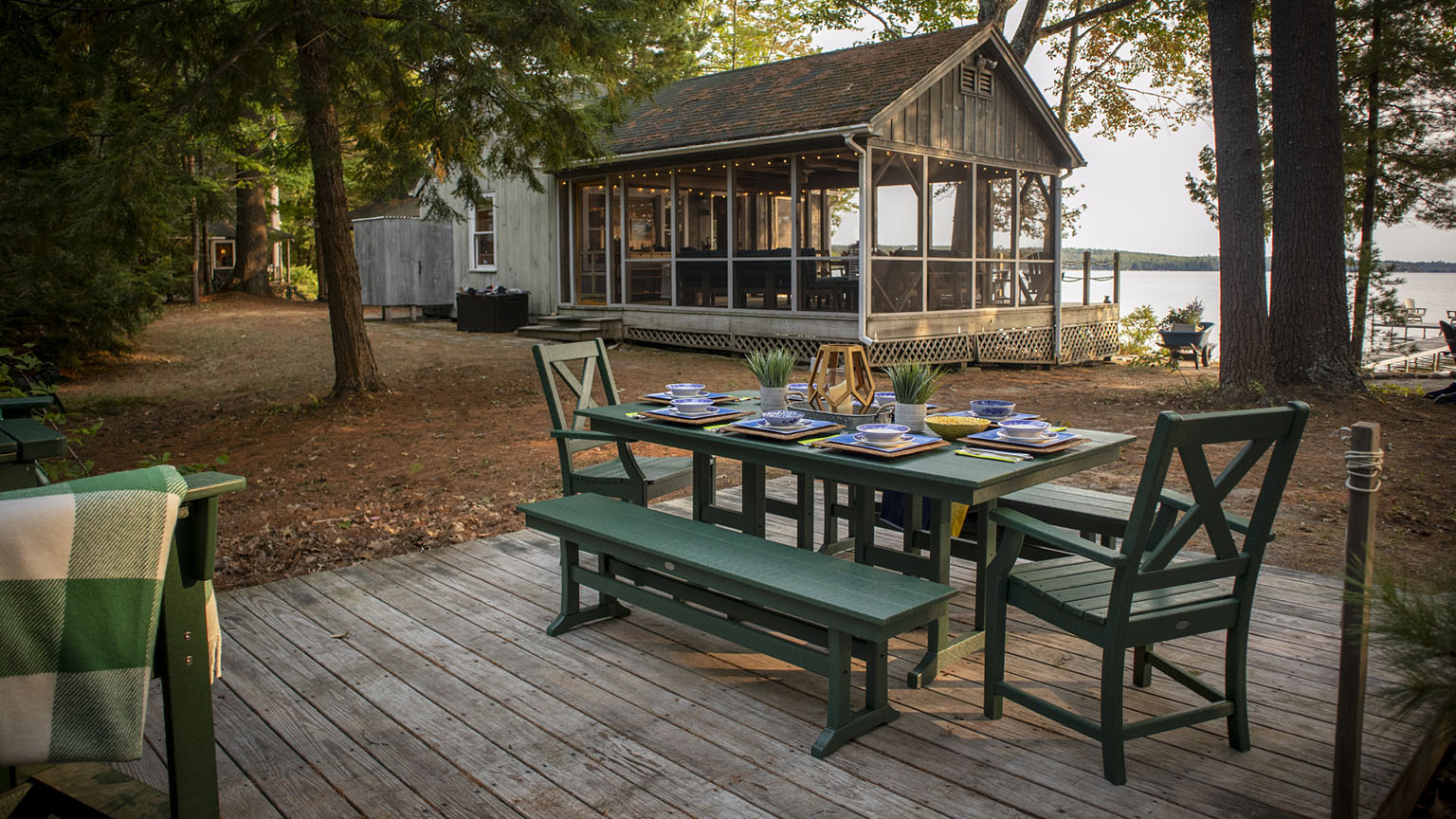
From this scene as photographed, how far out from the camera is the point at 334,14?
7750 mm

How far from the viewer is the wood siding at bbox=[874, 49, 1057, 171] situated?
44.0 ft

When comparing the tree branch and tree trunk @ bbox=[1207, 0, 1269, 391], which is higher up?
the tree branch

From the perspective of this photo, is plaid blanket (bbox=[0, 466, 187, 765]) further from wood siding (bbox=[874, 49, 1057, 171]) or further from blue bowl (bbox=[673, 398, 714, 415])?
wood siding (bbox=[874, 49, 1057, 171])

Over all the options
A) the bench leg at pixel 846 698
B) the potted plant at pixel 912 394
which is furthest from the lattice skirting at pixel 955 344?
the bench leg at pixel 846 698

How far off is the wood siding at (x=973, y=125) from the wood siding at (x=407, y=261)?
11023 mm

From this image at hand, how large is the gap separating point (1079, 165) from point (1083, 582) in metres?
14.6

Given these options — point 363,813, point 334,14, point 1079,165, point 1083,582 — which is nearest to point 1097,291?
point 1079,165

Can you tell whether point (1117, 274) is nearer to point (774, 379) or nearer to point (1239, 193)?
point (1239, 193)

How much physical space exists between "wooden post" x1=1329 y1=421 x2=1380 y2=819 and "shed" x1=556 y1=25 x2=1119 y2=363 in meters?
10.6

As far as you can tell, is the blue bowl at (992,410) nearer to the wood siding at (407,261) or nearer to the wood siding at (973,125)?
the wood siding at (973,125)

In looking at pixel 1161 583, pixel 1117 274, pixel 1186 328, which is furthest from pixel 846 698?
pixel 1186 328

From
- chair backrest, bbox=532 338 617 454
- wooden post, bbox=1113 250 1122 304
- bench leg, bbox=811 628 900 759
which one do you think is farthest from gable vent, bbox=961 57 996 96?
bench leg, bbox=811 628 900 759

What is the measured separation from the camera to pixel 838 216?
15180mm

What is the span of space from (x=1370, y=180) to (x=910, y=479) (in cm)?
1498
